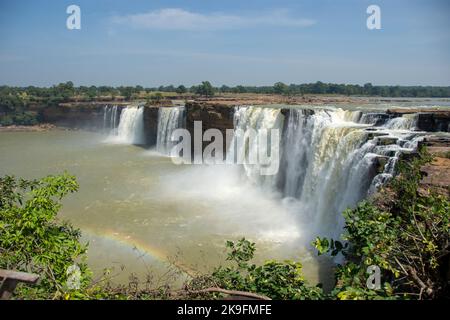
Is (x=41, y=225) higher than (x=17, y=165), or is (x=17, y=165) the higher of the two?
(x=41, y=225)

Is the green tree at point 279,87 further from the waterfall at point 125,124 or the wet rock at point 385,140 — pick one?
the wet rock at point 385,140

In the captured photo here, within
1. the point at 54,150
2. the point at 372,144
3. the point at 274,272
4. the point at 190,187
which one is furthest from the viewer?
the point at 54,150

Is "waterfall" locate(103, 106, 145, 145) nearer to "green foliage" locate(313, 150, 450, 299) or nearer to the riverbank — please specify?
the riverbank

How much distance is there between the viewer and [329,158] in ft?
37.9

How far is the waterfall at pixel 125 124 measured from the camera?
2856 centimetres

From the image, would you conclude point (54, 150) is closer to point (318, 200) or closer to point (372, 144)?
point (318, 200)

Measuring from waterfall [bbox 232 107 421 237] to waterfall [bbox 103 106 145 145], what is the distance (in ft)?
42.7

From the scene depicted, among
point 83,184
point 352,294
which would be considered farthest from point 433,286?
point 83,184

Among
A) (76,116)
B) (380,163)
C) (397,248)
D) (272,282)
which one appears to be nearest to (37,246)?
(272,282)

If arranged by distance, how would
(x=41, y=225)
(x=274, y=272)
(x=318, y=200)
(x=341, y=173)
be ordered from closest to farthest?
(x=274, y=272) → (x=41, y=225) → (x=341, y=173) → (x=318, y=200)

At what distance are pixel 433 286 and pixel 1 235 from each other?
4.18m

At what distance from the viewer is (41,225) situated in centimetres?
400

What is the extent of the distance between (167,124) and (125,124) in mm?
6845

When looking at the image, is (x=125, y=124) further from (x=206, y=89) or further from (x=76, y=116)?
(x=206, y=89)
